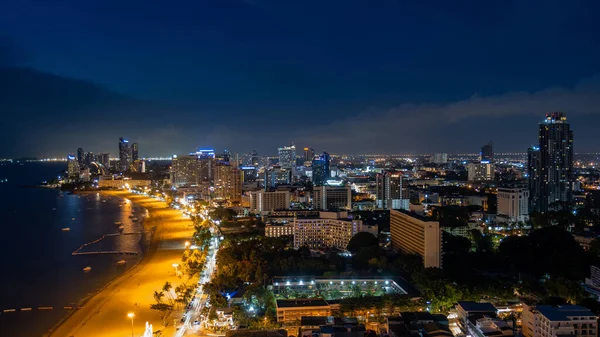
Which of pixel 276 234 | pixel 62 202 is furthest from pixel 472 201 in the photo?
pixel 62 202

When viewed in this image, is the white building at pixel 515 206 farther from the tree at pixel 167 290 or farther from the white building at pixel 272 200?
the tree at pixel 167 290

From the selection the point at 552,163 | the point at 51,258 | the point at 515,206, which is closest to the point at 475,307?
the point at 51,258

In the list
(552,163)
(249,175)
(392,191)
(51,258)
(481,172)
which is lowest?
(51,258)

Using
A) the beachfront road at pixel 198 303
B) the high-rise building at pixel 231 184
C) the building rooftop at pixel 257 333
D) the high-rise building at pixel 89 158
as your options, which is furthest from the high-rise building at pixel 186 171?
the building rooftop at pixel 257 333

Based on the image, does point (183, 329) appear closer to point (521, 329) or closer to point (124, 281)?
point (124, 281)

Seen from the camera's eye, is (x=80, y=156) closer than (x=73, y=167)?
No

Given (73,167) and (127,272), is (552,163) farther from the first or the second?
(73,167)
